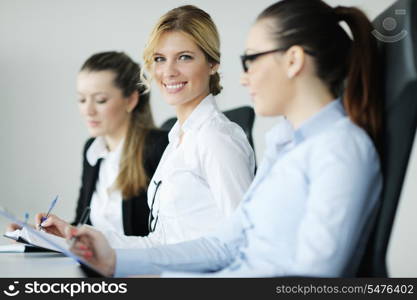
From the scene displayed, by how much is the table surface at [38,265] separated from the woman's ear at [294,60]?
0.66 m

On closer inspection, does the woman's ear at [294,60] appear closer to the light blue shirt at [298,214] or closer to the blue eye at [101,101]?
the light blue shirt at [298,214]

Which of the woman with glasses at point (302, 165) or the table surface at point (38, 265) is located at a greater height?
the woman with glasses at point (302, 165)

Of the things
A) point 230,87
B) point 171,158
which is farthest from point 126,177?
point 230,87

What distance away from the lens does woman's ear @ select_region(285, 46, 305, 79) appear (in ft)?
4.46

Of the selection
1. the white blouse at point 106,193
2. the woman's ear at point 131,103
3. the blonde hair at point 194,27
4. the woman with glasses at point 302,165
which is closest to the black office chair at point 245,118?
the blonde hair at point 194,27

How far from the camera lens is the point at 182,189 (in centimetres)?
191

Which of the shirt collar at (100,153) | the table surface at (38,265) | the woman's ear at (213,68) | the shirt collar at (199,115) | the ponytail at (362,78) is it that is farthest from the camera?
the shirt collar at (100,153)

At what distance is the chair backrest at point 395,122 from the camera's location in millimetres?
1177

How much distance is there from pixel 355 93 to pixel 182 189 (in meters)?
0.76

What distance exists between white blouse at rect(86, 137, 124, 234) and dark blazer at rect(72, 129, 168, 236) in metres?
0.03

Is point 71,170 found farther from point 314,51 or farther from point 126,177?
point 314,51

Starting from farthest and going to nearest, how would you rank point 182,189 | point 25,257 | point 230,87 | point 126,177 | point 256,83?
point 230,87
point 126,177
point 182,189
point 25,257
point 256,83

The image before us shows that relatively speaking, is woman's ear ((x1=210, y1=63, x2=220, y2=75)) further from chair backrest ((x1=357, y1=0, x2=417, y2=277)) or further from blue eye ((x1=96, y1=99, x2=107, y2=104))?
blue eye ((x1=96, y1=99, x2=107, y2=104))

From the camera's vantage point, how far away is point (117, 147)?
3250mm
